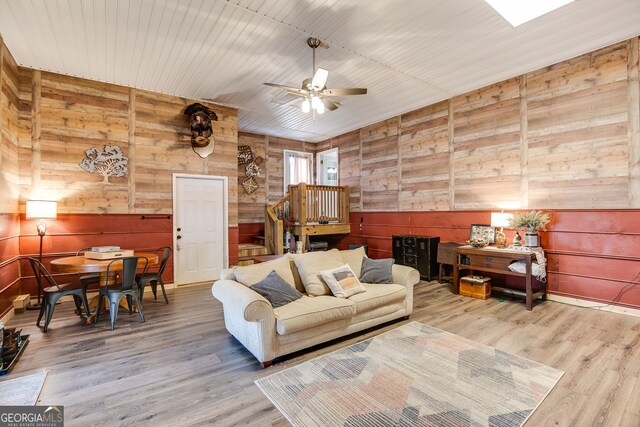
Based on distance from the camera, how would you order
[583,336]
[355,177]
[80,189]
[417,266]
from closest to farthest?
1. [583,336]
2. [80,189]
3. [417,266]
4. [355,177]

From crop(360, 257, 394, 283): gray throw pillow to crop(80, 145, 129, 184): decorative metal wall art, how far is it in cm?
439

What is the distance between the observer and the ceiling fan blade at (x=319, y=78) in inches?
136

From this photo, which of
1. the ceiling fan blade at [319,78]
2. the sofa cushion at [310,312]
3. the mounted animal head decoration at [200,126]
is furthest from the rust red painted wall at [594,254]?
the mounted animal head decoration at [200,126]

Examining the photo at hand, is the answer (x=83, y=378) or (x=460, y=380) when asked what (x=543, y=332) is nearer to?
(x=460, y=380)

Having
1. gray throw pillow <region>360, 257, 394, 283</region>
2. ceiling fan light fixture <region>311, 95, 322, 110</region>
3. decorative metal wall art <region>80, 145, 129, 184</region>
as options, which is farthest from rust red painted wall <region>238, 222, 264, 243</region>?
ceiling fan light fixture <region>311, 95, 322, 110</region>

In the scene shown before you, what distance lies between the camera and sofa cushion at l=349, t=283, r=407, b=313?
10.7 ft

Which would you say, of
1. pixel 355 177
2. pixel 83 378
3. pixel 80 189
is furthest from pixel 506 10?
pixel 80 189

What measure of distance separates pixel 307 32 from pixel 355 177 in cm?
463

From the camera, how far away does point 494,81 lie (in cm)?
508

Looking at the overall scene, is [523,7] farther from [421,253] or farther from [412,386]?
[421,253]

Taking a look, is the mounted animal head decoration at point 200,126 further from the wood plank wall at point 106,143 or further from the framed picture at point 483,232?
the framed picture at point 483,232

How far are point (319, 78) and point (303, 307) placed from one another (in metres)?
2.61

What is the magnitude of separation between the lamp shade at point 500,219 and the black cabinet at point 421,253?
1.30 meters

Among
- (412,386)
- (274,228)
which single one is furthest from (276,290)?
(274,228)
